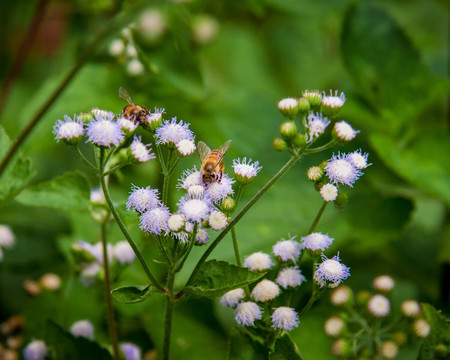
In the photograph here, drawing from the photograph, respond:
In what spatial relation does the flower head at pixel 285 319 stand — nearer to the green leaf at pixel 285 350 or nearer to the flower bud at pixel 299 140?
the green leaf at pixel 285 350

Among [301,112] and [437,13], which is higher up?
[301,112]

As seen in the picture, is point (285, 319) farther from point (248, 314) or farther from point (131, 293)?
point (131, 293)

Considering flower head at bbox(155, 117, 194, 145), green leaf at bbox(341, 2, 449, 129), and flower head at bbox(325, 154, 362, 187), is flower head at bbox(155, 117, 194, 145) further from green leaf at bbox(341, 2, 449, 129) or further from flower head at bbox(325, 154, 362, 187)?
green leaf at bbox(341, 2, 449, 129)

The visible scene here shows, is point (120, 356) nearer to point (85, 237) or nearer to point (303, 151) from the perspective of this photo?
point (85, 237)

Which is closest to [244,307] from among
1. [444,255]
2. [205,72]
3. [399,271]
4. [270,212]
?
[270,212]

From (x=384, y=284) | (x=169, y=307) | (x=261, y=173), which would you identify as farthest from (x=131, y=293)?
(x=261, y=173)

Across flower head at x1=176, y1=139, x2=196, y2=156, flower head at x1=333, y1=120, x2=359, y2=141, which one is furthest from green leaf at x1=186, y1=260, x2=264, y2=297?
flower head at x1=333, y1=120, x2=359, y2=141

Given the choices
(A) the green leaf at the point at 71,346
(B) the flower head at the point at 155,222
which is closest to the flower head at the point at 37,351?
(A) the green leaf at the point at 71,346
